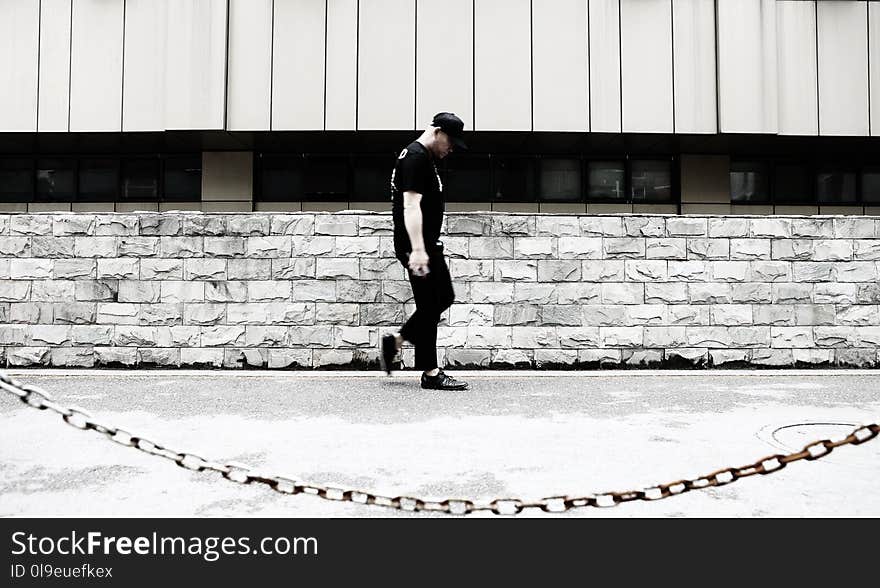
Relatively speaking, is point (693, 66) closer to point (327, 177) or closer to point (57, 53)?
point (327, 177)

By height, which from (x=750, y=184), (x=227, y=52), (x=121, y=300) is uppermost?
(x=227, y=52)

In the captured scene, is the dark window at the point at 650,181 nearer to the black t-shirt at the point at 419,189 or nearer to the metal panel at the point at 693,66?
the metal panel at the point at 693,66

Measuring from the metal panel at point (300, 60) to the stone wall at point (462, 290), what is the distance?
739 centimetres

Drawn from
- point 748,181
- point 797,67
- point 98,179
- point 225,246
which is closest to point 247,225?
point 225,246

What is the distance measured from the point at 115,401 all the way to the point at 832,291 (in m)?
6.73

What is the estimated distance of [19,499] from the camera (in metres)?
2.57

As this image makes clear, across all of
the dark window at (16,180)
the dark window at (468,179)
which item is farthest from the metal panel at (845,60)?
the dark window at (16,180)

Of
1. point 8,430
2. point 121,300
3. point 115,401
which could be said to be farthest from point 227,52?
point 8,430

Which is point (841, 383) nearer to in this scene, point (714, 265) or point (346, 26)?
point (714, 265)

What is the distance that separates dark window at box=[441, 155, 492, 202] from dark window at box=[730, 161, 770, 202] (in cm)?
584

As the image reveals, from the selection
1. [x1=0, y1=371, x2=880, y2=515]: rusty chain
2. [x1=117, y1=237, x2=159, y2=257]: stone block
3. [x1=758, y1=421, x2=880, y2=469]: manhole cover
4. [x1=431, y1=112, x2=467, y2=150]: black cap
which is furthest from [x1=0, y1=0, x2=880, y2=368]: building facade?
[x1=0, y1=371, x2=880, y2=515]: rusty chain

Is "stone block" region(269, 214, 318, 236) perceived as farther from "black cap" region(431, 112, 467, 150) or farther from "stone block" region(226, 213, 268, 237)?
"black cap" region(431, 112, 467, 150)

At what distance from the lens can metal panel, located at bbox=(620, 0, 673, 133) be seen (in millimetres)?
13453

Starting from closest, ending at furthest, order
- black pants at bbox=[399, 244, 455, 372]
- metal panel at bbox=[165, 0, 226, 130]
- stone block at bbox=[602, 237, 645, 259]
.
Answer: black pants at bbox=[399, 244, 455, 372] < stone block at bbox=[602, 237, 645, 259] < metal panel at bbox=[165, 0, 226, 130]
